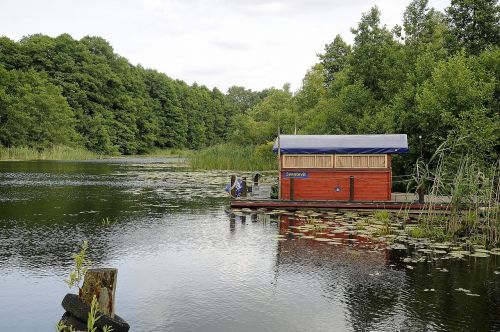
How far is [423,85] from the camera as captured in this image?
94.5ft

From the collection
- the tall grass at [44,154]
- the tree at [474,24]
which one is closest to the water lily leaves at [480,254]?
the tree at [474,24]

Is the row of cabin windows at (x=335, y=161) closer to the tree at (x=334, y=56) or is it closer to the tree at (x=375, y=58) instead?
the tree at (x=375, y=58)

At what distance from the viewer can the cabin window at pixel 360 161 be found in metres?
21.2

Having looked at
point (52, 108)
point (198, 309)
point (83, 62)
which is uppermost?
point (83, 62)

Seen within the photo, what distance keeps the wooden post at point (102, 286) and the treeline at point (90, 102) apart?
6974 centimetres

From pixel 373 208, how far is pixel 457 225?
4.91m

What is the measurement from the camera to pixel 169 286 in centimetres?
1034

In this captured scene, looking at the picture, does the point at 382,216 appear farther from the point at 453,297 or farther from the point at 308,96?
the point at 308,96

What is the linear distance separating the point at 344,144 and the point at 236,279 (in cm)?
1167

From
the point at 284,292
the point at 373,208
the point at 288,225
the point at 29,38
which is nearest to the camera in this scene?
the point at 284,292

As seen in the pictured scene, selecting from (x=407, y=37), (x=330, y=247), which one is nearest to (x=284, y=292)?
(x=330, y=247)

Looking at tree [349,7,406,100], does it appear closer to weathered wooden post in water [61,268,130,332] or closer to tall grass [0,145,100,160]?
weathered wooden post in water [61,268,130,332]

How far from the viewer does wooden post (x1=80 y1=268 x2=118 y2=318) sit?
25.2 feet

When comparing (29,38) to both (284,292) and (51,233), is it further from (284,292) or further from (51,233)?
(284,292)
